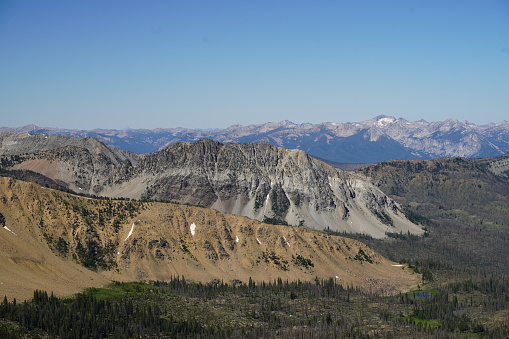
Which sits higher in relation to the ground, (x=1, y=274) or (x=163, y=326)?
(x=1, y=274)

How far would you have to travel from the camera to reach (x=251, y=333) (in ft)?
623

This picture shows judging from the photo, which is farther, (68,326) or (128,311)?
(128,311)

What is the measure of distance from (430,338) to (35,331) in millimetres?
122654

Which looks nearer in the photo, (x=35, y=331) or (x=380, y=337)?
(x=35, y=331)

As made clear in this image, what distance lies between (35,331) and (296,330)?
3168 inches

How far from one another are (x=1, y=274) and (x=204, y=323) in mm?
68320

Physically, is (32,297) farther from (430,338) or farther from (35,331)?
(430,338)

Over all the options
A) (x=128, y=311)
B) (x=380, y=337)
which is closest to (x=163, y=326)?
(x=128, y=311)

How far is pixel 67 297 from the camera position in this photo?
7785 inches

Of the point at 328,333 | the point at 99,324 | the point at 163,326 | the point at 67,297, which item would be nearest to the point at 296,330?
the point at 328,333

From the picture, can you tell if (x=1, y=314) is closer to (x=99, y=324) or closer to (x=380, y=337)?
(x=99, y=324)

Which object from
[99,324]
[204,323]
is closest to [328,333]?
[204,323]

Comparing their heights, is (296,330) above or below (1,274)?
below

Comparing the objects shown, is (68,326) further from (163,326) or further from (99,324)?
(163,326)
